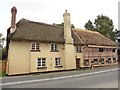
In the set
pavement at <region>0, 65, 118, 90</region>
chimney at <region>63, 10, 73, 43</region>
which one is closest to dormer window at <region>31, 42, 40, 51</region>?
chimney at <region>63, 10, 73, 43</region>

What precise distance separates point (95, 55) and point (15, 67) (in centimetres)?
1922

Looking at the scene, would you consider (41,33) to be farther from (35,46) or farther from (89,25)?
(89,25)

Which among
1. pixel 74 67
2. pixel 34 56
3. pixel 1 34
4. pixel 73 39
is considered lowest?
pixel 74 67

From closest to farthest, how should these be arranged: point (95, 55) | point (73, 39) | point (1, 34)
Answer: point (73, 39), point (95, 55), point (1, 34)

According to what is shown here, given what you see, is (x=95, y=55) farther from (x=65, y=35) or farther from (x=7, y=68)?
(x=7, y=68)

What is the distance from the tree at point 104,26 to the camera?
207 feet

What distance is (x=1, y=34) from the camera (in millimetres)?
59219

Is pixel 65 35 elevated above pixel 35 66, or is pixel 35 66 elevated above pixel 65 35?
pixel 65 35

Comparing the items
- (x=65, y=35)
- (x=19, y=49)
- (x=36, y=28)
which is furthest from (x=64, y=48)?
(x=19, y=49)

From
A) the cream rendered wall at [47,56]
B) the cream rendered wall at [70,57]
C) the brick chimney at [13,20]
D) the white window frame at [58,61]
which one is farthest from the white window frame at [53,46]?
the brick chimney at [13,20]

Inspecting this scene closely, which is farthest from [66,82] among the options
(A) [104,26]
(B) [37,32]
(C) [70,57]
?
(A) [104,26]

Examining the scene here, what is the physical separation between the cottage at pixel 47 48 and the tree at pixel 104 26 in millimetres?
21845

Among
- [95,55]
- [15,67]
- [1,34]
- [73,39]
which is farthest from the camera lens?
[1,34]

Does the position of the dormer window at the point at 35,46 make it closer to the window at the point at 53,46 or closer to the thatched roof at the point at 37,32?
the thatched roof at the point at 37,32
